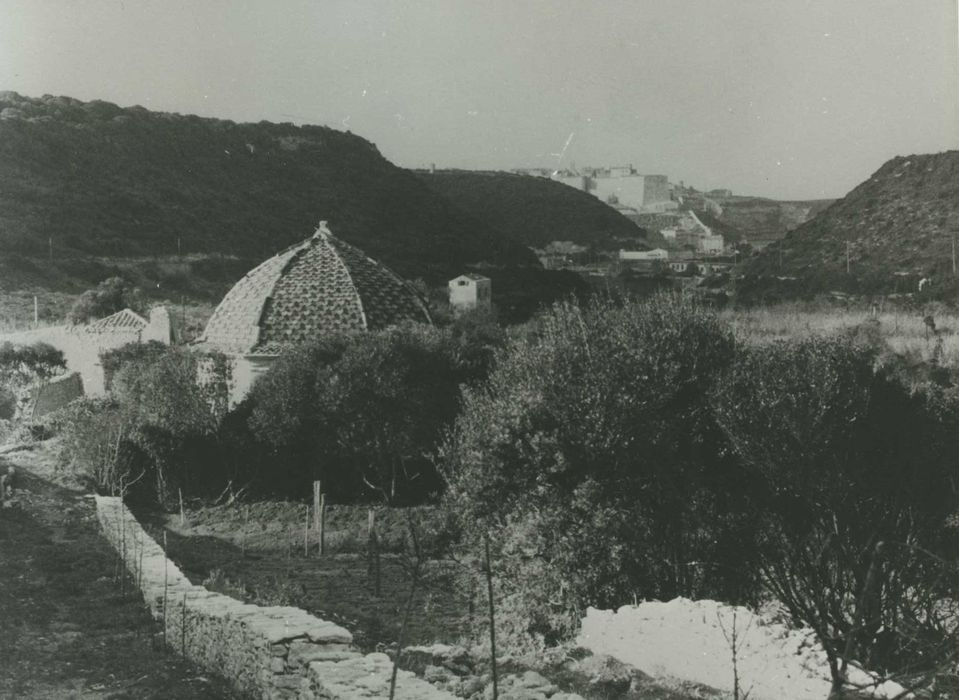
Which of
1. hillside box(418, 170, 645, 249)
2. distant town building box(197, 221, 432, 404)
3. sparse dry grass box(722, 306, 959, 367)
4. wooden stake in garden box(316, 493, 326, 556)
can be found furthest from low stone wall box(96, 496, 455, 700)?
hillside box(418, 170, 645, 249)

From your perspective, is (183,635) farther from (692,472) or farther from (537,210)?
(537,210)

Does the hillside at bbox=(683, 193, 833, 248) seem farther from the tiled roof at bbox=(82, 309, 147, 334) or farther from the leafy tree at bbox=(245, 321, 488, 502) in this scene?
the leafy tree at bbox=(245, 321, 488, 502)

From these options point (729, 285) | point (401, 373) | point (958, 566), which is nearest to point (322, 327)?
point (401, 373)

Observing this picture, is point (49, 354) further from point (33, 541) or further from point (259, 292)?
point (33, 541)

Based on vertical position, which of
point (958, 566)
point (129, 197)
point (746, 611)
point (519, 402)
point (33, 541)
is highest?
point (129, 197)

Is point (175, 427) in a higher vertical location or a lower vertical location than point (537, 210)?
lower

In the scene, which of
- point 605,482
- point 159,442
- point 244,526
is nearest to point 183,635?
point 605,482

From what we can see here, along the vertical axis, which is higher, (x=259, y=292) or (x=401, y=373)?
(x=259, y=292)
